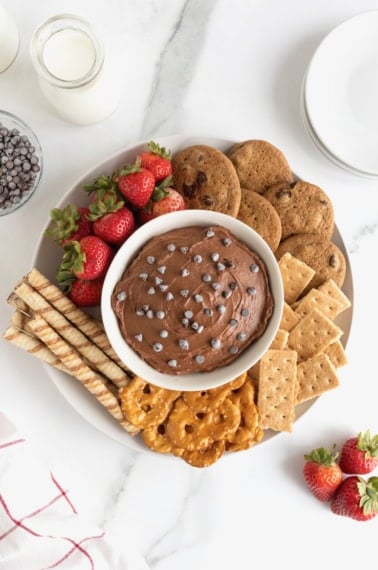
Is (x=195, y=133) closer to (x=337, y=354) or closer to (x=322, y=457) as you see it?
(x=337, y=354)

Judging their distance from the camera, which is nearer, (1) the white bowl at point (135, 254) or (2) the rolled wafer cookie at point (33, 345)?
(1) the white bowl at point (135, 254)

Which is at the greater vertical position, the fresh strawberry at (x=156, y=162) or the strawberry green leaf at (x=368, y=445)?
the fresh strawberry at (x=156, y=162)

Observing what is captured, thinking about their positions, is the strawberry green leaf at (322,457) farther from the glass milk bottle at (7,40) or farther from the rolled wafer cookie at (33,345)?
the glass milk bottle at (7,40)

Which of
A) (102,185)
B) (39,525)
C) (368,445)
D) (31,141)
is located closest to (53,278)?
(102,185)

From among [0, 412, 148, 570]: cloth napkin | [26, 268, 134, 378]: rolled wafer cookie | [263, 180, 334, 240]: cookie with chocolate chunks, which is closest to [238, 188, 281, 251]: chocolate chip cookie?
[263, 180, 334, 240]: cookie with chocolate chunks

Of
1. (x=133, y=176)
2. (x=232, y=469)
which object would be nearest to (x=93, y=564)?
(x=232, y=469)

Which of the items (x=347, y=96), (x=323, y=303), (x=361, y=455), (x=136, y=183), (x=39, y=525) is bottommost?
(x=39, y=525)

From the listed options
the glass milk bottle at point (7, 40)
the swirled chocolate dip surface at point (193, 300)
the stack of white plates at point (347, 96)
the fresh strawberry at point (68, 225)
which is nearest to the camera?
the swirled chocolate dip surface at point (193, 300)

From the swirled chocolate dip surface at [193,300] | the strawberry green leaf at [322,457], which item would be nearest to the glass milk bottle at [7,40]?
the swirled chocolate dip surface at [193,300]
